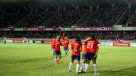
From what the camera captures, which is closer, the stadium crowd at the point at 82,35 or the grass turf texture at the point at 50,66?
the grass turf texture at the point at 50,66

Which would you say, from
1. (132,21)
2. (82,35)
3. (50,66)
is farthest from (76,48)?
(82,35)

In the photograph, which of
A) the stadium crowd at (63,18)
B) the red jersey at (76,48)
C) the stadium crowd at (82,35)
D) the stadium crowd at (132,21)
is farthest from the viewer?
the stadium crowd at (63,18)

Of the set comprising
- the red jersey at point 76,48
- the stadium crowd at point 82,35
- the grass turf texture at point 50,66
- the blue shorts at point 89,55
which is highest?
the stadium crowd at point 82,35

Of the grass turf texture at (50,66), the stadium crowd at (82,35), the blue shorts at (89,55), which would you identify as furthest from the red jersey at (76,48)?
the stadium crowd at (82,35)

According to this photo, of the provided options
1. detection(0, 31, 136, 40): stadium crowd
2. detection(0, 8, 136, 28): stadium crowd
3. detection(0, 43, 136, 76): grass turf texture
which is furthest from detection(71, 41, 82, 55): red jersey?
detection(0, 8, 136, 28): stadium crowd

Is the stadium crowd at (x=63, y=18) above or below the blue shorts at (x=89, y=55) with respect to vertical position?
above

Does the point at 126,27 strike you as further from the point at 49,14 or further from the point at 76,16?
the point at 49,14

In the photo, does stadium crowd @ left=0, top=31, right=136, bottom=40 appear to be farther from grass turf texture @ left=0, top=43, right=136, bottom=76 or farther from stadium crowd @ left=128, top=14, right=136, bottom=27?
grass turf texture @ left=0, top=43, right=136, bottom=76

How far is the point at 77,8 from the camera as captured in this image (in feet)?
291

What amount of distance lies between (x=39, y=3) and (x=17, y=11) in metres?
13.4

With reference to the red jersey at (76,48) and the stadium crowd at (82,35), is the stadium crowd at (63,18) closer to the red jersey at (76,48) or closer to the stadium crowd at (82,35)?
the stadium crowd at (82,35)

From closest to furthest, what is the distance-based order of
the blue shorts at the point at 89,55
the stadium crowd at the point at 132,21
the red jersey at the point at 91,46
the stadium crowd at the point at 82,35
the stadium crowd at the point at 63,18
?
the red jersey at the point at 91,46, the blue shorts at the point at 89,55, the stadium crowd at the point at 82,35, the stadium crowd at the point at 132,21, the stadium crowd at the point at 63,18

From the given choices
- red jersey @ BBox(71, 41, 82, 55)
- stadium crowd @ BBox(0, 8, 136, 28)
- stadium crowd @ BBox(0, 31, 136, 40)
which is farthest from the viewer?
stadium crowd @ BBox(0, 8, 136, 28)

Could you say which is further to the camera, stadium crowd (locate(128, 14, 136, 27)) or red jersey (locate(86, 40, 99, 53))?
stadium crowd (locate(128, 14, 136, 27))
